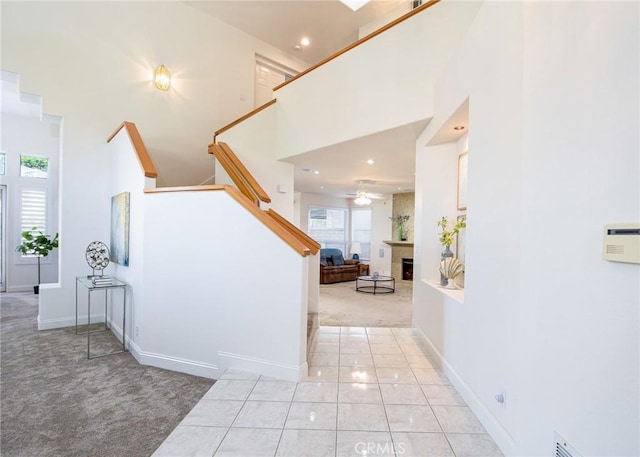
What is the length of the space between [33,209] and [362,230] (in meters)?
8.59

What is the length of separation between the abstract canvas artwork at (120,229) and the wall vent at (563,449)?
403 centimetres

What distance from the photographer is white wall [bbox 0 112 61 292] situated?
21.0ft

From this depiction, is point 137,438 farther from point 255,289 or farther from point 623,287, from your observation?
point 623,287

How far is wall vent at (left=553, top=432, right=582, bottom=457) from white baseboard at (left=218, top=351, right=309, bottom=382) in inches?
66.4

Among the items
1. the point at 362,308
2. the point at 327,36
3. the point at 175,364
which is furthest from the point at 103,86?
the point at 362,308

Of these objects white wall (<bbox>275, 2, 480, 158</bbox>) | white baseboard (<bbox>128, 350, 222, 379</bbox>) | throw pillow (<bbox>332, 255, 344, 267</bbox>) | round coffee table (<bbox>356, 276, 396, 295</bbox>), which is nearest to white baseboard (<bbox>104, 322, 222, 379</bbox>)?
white baseboard (<bbox>128, 350, 222, 379</bbox>)

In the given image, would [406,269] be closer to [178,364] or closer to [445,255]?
[445,255]

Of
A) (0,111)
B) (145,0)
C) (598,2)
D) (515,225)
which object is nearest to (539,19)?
(598,2)

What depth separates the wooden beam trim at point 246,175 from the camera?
12.2 ft

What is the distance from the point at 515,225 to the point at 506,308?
18.5 inches

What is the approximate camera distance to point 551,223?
136 centimetres

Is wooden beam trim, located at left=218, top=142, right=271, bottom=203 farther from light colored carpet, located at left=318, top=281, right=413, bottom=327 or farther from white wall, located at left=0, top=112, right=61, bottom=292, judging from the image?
white wall, located at left=0, top=112, right=61, bottom=292

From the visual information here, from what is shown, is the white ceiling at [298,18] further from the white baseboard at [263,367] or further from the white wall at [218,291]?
the white baseboard at [263,367]

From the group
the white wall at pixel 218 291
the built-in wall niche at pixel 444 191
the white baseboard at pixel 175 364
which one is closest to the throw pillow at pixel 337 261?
the built-in wall niche at pixel 444 191
